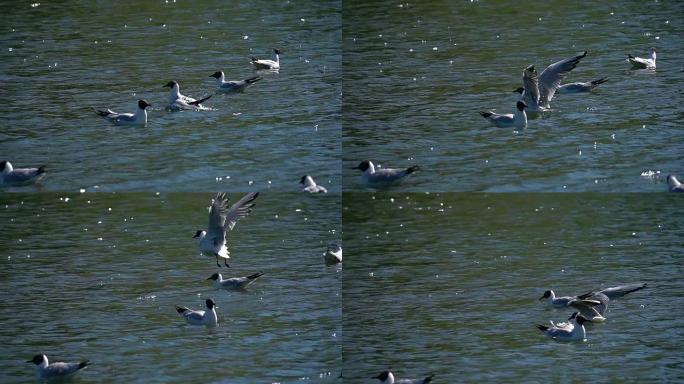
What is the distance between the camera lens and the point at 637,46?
32.5 feet

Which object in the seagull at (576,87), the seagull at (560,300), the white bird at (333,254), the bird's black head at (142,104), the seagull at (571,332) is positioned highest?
the seagull at (576,87)

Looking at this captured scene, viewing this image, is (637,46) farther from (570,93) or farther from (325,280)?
(325,280)

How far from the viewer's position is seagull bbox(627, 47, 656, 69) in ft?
31.1

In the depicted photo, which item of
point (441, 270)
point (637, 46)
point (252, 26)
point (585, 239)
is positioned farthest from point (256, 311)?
point (637, 46)

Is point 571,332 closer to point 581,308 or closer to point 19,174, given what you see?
point 581,308

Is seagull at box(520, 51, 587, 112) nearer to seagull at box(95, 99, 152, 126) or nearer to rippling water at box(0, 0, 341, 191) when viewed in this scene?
rippling water at box(0, 0, 341, 191)

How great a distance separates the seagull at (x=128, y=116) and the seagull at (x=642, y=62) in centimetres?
333

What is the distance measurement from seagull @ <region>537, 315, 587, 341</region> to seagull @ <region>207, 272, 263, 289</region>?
69.7 inches

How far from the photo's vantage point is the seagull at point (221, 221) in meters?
8.20

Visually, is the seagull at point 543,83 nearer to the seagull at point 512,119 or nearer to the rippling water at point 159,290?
the seagull at point 512,119

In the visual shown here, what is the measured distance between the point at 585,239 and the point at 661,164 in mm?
656

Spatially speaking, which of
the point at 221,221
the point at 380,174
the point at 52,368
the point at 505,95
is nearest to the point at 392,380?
the point at 380,174

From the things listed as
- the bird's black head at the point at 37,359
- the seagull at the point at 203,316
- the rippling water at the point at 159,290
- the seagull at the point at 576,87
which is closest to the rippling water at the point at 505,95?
the seagull at the point at 576,87

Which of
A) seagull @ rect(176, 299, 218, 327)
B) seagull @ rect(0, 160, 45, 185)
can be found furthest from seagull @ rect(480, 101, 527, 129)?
seagull @ rect(0, 160, 45, 185)
